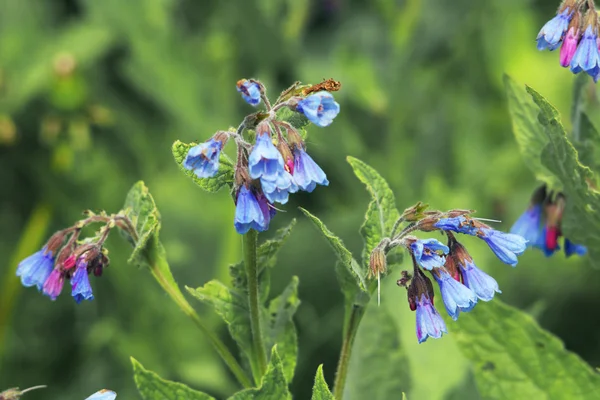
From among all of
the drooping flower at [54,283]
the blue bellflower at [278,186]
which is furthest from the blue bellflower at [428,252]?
the drooping flower at [54,283]

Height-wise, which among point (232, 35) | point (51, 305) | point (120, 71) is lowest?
point (51, 305)

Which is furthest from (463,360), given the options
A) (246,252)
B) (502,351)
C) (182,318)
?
(182,318)

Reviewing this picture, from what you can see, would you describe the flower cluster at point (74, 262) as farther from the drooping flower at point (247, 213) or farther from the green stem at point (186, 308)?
the drooping flower at point (247, 213)

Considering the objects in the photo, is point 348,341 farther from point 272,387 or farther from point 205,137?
point 205,137

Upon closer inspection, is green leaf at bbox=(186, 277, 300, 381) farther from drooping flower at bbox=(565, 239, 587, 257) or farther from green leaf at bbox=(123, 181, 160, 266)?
drooping flower at bbox=(565, 239, 587, 257)

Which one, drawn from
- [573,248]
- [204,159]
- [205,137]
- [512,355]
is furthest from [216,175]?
[205,137]

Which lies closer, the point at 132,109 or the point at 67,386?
the point at 67,386

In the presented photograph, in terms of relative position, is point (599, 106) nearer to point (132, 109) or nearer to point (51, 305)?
point (51, 305)
